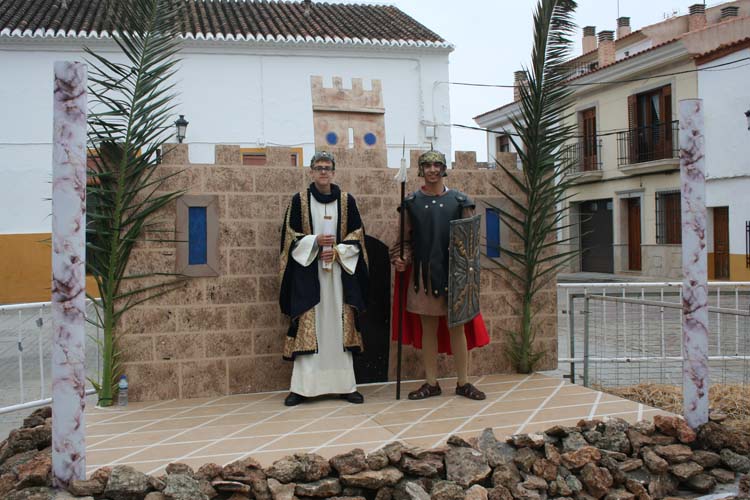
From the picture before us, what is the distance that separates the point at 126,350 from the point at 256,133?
11.4 m

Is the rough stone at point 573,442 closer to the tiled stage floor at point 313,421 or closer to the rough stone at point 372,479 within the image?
the tiled stage floor at point 313,421

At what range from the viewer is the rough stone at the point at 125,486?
3.63 metres

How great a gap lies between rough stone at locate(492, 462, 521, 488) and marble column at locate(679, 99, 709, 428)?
1363 mm


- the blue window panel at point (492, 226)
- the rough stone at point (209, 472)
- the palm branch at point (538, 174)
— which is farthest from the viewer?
the blue window panel at point (492, 226)

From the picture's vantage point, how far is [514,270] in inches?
252

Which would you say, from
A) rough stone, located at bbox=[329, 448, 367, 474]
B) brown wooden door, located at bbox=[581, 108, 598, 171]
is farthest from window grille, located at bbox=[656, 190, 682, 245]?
rough stone, located at bbox=[329, 448, 367, 474]

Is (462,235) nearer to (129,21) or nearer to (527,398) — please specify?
(527,398)

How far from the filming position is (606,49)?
24.5 metres

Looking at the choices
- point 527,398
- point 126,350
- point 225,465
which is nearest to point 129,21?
point 126,350

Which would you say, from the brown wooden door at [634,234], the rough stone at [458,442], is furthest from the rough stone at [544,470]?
the brown wooden door at [634,234]

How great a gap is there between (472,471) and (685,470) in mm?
1374

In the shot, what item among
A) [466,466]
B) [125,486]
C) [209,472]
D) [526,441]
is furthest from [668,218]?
[125,486]

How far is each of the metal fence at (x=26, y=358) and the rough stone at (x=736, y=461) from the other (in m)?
4.41

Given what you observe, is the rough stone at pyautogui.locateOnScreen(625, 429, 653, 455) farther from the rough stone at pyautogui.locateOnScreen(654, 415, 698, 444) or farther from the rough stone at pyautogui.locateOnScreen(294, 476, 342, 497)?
the rough stone at pyautogui.locateOnScreen(294, 476, 342, 497)
